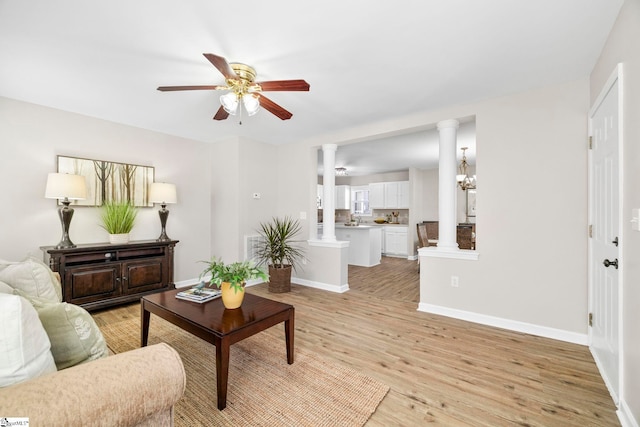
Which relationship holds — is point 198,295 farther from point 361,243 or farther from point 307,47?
point 361,243

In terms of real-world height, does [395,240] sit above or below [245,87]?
below

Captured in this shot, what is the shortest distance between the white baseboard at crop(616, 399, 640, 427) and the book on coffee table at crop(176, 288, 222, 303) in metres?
2.74

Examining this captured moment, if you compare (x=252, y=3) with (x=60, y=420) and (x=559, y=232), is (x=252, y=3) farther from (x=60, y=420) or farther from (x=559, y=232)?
(x=559, y=232)

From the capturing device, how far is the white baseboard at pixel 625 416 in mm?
1482

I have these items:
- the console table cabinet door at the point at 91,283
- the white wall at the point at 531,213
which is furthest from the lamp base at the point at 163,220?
the white wall at the point at 531,213

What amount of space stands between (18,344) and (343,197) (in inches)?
323

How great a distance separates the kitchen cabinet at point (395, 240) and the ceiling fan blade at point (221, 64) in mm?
6281

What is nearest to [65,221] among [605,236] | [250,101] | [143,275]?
[143,275]

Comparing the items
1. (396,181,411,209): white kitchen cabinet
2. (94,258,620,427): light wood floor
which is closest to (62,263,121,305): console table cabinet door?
(94,258,620,427): light wood floor

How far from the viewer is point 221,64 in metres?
1.86

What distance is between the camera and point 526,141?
9.30 ft

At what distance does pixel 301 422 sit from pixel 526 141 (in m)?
3.18

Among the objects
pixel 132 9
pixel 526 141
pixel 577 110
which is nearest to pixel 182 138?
pixel 132 9

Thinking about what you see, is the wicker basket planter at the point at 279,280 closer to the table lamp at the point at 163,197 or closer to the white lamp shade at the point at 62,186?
the table lamp at the point at 163,197
